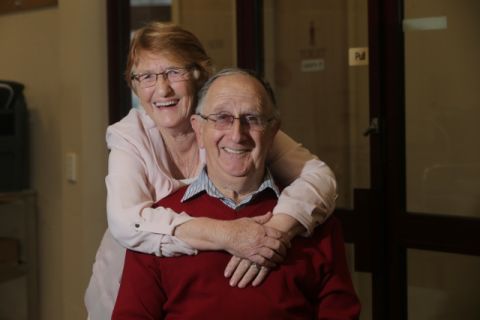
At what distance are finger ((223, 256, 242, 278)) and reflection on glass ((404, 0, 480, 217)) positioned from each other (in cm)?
122

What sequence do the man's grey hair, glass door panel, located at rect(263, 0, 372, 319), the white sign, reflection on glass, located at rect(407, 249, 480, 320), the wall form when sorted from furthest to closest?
the wall < the white sign < glass door panel, located at rect(263, 0, 372, 319) < reflection on glass, located at rect(407, 249, 480, 320) < the man's grey hair

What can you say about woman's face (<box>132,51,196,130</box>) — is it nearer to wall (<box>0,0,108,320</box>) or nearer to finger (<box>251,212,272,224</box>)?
finger (<box>251,212,272,224</box>)

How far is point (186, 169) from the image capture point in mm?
1724

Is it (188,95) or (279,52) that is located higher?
(279,52)

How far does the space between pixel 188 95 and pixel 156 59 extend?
13cm

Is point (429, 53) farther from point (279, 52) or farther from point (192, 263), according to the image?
point (192, 263)

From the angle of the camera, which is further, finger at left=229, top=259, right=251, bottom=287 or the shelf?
the shelf

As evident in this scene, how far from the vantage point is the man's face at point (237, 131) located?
1.47 m

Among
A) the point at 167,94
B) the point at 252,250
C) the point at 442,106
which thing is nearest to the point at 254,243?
the point at 252,250

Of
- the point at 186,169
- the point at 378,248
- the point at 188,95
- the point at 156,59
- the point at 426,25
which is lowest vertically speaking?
the point at 378,248

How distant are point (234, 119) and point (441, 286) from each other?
1.43 metres

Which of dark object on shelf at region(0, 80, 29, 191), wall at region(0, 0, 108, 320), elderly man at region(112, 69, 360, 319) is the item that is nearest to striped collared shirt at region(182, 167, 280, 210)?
elderly man at region(112, 69, 360, 319)

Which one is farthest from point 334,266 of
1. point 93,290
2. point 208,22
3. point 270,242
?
point 208,22

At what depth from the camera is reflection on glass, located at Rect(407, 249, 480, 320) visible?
2.35 m
